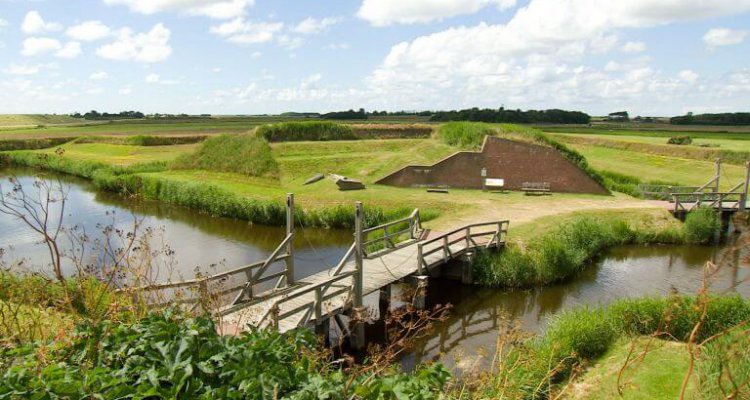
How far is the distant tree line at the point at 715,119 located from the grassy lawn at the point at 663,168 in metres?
40.0

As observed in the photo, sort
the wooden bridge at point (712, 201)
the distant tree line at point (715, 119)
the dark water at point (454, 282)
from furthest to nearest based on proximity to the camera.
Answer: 1. the distant tree line at point (715, 119)
2. the wooden bridge at point (712, 201)
3. the dark water at point (454, 282)

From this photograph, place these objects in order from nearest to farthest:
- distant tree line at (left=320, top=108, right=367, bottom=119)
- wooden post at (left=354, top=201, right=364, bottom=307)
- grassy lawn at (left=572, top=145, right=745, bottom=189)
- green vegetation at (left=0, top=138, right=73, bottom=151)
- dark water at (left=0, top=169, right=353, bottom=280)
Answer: wooden post at (left=354, top=201, right=364, bottom=307) → dark water at (left=0, top=169, right=353, bottom=280) → grassy lawn at (left=572, top=145, right=745, bottom=189) → green vegetation at (left=0, top=138, right=73, bottom=151) → distant tree line at (left=320, top=108, right=367, bottom=119)

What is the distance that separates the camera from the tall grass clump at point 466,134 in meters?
31.2

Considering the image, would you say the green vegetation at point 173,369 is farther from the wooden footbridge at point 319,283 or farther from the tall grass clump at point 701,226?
the tall grass clump at point 701,226

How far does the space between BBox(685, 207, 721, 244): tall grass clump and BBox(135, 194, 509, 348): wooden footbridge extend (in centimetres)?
869

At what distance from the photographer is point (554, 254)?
16719 mm

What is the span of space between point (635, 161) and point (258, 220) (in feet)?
93.3

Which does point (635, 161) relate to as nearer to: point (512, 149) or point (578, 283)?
point (512, 149)

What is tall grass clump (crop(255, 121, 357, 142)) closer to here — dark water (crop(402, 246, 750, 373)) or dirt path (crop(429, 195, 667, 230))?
dirt path (crop(429, 195, 667, 230))

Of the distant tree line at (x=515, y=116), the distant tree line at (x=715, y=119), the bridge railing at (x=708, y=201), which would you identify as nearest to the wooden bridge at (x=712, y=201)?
the bridge railing at (x=708, y=201)

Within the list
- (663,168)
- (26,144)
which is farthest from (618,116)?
(26,144)

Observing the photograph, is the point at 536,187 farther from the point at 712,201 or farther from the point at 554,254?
the point at 554,254

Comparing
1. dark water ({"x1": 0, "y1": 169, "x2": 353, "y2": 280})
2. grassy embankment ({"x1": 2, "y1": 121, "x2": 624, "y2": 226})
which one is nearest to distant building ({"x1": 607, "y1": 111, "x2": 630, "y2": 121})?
grassy embankment ({"x1": 2, "y1": 121, "x2": 624, "y2": 226})

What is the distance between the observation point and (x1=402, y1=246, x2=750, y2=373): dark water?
40.7ft
